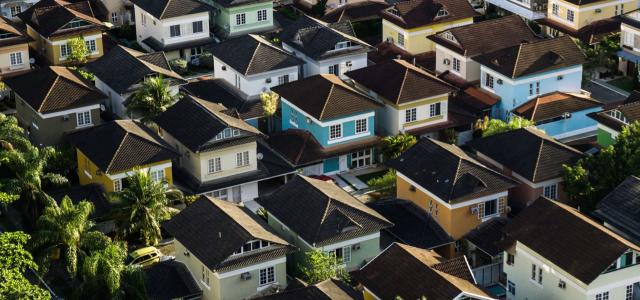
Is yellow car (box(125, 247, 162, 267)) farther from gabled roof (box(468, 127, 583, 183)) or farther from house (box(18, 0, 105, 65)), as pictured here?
house (box(18, 0, 105, 65))

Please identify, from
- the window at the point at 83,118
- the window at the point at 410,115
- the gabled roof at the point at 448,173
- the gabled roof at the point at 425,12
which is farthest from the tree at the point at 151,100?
the gabled roof at the point at 425,12

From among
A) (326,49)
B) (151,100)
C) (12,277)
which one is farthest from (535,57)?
(12,277)

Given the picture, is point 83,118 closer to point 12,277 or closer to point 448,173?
point 448,173

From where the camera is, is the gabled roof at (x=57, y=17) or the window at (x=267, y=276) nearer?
the window at (x=267, y=276)

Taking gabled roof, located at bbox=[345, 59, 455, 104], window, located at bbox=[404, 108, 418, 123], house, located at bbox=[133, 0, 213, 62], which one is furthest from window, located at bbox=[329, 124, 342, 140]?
house, located at bbox=[133, 0, 213, 62]

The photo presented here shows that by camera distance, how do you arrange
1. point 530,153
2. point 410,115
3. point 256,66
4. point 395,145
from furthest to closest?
point 256,66, point 410,115, point 395,145, point 530,153

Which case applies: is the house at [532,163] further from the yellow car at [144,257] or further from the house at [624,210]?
the yellow car at [144,257]

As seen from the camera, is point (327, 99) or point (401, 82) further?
point (401, 82)
